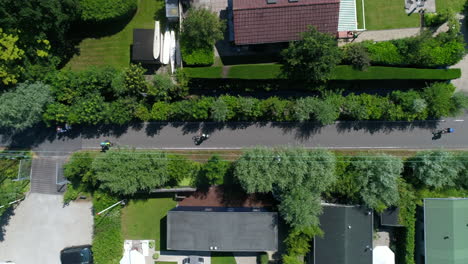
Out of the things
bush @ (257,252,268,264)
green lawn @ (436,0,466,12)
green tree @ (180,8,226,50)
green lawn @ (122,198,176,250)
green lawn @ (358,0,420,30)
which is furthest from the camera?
green lawn @ (122,198,176,250)

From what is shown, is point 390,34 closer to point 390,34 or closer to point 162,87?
point 390,34

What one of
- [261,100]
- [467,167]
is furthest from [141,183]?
[467,167]

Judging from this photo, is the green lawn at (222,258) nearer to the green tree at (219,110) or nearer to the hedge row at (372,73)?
the green tree at (219,110)

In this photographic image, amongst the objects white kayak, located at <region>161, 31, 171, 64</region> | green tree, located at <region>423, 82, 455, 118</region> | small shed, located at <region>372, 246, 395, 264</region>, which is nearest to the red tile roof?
white kayak, located at <region>161, 31, 171, 64</region>

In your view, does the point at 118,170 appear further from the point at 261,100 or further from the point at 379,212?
the point at 379,212

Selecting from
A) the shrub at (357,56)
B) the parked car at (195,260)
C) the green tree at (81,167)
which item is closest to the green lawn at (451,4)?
the shrub at (357,56)

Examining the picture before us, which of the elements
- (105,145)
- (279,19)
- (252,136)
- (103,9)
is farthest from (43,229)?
(279,19)

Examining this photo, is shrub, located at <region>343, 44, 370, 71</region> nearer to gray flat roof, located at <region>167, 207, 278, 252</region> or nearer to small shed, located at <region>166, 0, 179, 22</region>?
gray flat roof, located at <region>167, 207, 278, 252</region>
